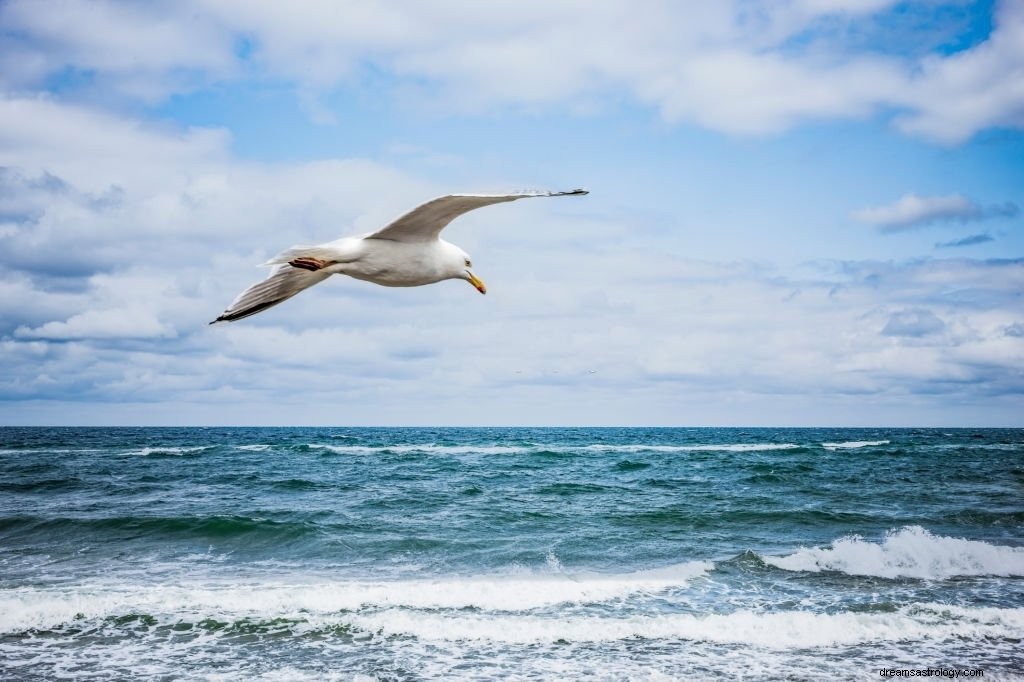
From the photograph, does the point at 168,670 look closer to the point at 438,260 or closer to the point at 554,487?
the point at 438,260

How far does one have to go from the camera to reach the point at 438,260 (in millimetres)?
3773

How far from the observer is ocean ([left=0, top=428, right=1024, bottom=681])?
7137mm

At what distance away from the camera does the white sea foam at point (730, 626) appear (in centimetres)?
764

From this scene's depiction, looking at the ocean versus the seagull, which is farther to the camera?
the ocean

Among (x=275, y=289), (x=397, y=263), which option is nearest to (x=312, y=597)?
(x=275, y=289)

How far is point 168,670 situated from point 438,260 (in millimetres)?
5219

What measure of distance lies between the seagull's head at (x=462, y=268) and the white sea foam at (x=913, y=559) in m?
8.28

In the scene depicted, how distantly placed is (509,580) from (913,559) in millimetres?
5817

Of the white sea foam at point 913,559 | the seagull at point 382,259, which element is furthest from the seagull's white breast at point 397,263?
the white sea foam at point 913,559

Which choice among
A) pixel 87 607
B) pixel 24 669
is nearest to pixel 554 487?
pixel 87 607

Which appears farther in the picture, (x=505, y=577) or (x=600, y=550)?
(x=600, y=550)

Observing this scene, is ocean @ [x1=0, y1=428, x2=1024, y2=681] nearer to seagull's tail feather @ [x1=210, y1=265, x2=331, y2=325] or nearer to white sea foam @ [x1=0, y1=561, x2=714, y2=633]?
white sea foam @ [x1=0, y1=561, x2=714, y2=633]

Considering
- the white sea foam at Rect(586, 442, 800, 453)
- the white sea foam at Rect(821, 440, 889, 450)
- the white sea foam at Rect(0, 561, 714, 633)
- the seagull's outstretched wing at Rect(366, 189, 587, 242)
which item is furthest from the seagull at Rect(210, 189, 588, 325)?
the white sea foam at Rect(821, 440, 889, 450)

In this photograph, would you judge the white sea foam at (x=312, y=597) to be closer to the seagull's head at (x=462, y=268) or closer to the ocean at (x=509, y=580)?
the ocean at (x=509, y=580)
